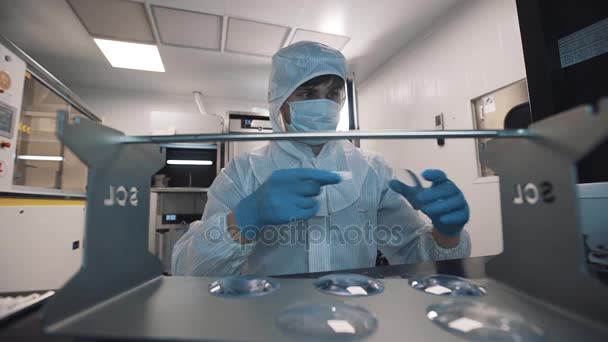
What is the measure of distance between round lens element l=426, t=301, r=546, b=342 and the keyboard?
1.48ft

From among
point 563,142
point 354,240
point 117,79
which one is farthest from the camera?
point 117,79

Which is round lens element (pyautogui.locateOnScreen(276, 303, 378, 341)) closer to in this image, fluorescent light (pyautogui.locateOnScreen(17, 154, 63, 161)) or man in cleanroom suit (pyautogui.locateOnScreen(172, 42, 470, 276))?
man in cleanroom suit (pyautogui.locateOnScreen(172, 42, 470, 276))

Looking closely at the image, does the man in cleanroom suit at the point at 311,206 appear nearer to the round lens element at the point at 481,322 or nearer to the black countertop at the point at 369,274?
the black countertop at the point at 369,274

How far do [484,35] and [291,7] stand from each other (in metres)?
1.23

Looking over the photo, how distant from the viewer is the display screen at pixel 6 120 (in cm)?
129

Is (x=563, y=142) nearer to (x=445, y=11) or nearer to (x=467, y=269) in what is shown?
(x=467, y=269)

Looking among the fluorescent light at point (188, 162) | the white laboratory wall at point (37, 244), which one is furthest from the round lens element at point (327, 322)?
the fluorescent light at point (188, 162)

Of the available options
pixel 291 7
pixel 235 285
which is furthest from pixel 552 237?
pixel 291 7

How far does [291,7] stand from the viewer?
6.02ft

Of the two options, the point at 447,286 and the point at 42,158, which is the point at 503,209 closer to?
the point at 447,286

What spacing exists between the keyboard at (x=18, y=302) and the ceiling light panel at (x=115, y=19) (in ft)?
6.56

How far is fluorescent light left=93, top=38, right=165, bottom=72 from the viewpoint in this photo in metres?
2.26

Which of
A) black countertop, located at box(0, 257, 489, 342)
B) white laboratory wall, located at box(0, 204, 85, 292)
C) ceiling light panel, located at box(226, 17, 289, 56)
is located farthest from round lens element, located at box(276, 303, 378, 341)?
ceiling light panel, located at box(226, 17, 289, 56)

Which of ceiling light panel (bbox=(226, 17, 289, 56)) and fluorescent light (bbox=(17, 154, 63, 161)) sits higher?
ceiling light panel (bbox=(226, 17, 289, 56))
